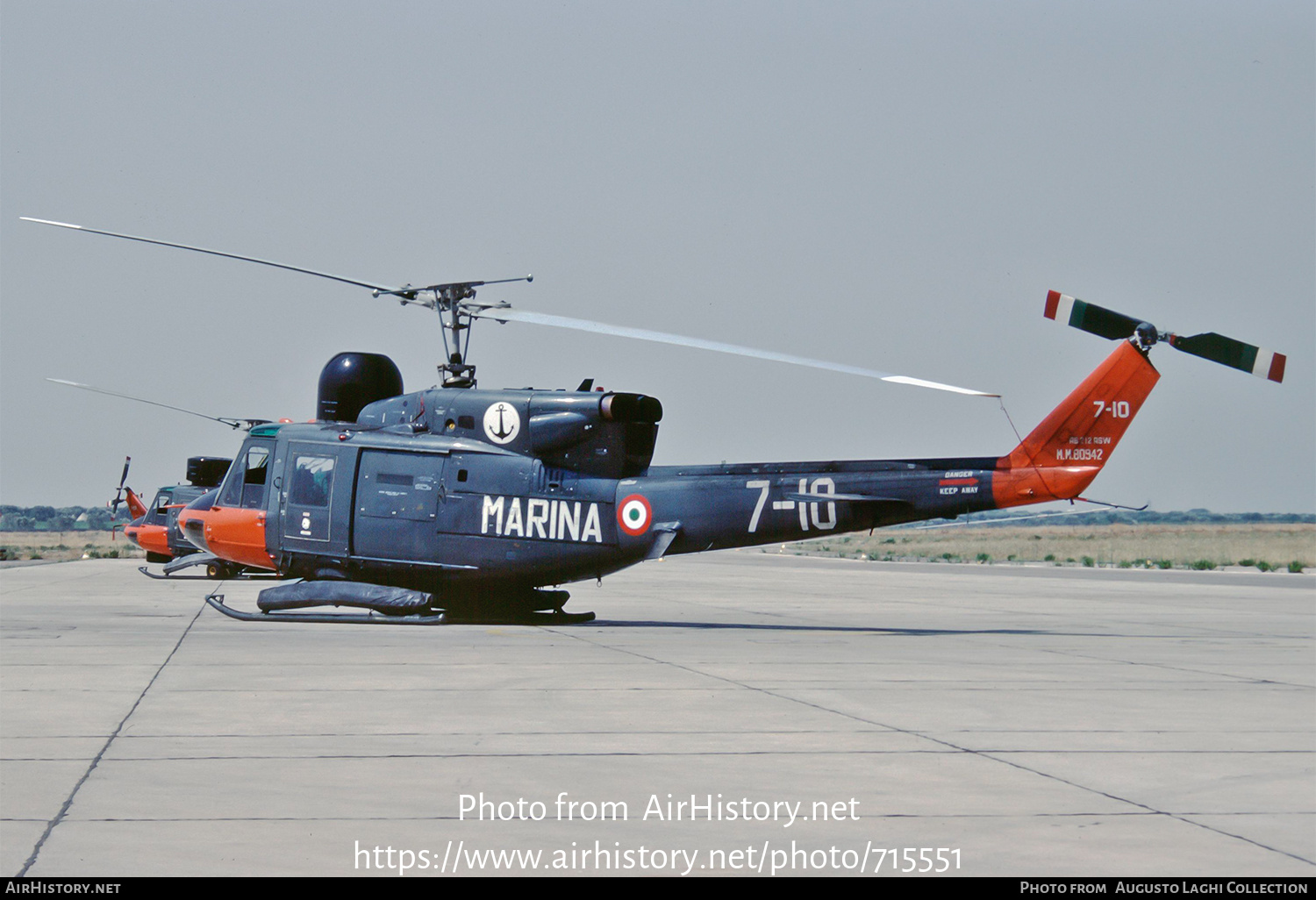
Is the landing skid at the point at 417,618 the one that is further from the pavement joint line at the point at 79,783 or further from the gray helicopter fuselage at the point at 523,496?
the pavement joint line at the point at 79,783

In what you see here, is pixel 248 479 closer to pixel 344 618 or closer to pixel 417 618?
pixel 344 618

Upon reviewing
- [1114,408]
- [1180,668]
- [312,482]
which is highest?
[1114,408]

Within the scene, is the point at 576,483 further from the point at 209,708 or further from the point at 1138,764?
the point at 1138,764

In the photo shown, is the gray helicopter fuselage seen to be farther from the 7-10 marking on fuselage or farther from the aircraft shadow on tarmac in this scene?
the aircraft shadow on tarmac

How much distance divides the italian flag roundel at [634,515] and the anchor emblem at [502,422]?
198cm

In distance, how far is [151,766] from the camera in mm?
7531

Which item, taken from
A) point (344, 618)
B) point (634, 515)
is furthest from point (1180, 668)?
point (344, 618)

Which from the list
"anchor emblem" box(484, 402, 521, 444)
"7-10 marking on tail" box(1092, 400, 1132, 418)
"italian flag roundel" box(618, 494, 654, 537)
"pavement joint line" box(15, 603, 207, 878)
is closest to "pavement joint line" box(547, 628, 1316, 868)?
"italian flag roundel" box(618, 494, 654, 537)

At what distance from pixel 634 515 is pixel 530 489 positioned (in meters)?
1.58

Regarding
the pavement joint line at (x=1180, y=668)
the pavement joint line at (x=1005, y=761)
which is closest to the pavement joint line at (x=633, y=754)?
the pavement joint line at (x=1005, y=761)

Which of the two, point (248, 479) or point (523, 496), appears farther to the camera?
point (248, 479)

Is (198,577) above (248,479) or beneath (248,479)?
beneath

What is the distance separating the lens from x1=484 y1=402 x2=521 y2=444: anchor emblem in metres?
18.7

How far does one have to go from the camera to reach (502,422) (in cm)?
1883
